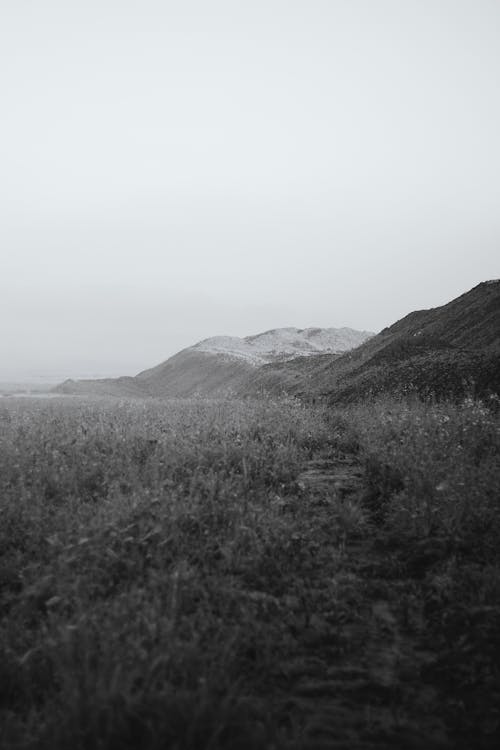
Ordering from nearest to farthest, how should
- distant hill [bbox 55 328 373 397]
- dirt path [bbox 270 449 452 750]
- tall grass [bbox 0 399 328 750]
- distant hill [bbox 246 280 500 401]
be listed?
tall grass [bbox 0 399 328 750], dirt path [bbox 270 449 452 750], distant hill [bbox 246 280 500 401], distant hill [bbox 55 328 373 397]

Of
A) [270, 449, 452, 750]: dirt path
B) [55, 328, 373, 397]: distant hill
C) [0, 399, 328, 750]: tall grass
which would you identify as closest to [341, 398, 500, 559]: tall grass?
[270, 449, 452, 750]: dirt path

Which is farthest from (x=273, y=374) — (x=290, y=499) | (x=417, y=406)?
(x=290, y=499)

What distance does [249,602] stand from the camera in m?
3.77

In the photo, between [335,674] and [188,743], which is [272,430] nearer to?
[335,674]

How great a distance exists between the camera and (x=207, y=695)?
2.70 meters

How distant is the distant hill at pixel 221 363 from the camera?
124ft

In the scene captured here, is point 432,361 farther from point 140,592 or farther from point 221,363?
point 221,363

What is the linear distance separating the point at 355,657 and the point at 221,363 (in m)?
39.8

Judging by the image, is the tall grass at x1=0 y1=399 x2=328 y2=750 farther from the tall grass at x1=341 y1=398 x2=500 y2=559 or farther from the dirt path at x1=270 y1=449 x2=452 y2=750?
the tall grass at x1=341 y1=398 x2=500 y2=559

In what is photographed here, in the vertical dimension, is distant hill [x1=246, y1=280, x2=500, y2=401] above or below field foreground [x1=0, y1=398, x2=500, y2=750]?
above

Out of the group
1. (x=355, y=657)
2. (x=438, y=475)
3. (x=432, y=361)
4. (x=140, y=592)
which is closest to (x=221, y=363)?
(x=432, y=361)

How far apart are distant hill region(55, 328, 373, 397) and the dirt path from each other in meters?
19.6

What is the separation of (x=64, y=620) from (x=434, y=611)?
2955 millimetres

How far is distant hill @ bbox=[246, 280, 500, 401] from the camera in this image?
13.7 meters
